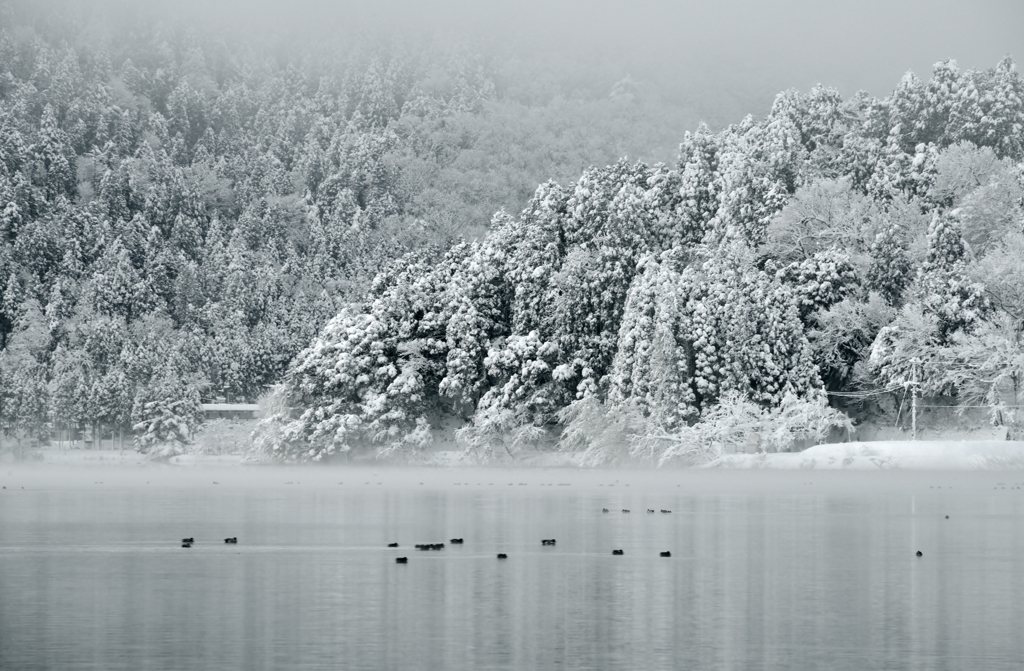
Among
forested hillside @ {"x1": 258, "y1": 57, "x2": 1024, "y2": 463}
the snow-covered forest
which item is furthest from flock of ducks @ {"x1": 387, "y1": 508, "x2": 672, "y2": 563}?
the snow-covered forest

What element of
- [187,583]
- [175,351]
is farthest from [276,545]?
[175,351]

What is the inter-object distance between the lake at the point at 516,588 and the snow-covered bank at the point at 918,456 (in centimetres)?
2833

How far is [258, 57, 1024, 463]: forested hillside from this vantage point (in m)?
68.6

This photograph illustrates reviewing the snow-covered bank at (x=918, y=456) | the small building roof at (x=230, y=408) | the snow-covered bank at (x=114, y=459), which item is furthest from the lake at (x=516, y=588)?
the small building roof at (x=230, y=408)

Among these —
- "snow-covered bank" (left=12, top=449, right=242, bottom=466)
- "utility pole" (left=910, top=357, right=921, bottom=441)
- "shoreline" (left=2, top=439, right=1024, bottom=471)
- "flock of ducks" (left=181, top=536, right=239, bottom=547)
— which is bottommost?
"snow-covered bank" (left=12, top=449, right=242, bottom=466)

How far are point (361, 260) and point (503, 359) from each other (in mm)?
104900

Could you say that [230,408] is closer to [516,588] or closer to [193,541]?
[193,541]

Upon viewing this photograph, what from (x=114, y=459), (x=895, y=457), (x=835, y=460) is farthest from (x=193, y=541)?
(x=114, y=459)

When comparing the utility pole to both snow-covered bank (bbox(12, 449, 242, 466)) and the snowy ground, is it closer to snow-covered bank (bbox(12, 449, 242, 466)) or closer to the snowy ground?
the snowy ground

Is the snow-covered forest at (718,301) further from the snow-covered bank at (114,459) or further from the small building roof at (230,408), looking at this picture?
the small building roof at (230,408)

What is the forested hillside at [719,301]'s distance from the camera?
225 feet

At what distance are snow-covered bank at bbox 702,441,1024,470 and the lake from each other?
2833 cm

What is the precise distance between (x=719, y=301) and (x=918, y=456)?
515 inches

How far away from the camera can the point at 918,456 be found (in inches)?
2408
